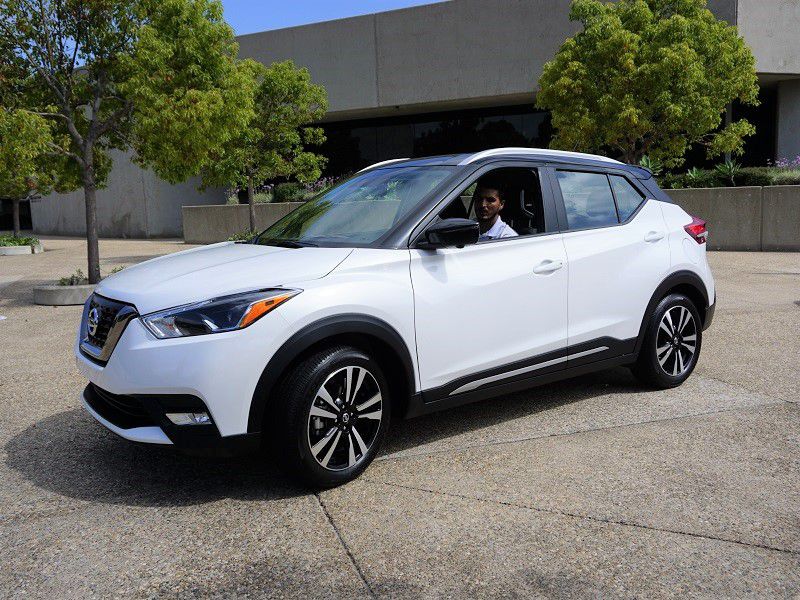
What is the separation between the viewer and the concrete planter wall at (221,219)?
2292 centimetres

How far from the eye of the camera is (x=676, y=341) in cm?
556

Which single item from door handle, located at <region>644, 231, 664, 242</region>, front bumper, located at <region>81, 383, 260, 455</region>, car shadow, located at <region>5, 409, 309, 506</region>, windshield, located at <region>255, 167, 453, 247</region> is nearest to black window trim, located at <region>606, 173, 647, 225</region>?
door handle, located at <region>644, 231, 664, 242</region>

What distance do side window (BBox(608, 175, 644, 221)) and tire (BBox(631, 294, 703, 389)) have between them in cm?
70

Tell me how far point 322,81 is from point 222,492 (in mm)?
23946

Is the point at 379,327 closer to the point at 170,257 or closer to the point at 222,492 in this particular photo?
the point at 222,492

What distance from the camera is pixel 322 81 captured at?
26.1 m

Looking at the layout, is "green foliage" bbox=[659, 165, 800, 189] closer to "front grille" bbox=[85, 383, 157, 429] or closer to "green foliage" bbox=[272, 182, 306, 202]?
"green foliage" bbox=[272, 182, 306, 202]

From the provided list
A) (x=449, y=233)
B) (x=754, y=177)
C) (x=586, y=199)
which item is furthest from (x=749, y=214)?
(x=449, y=233)

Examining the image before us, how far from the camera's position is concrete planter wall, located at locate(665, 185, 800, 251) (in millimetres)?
16859

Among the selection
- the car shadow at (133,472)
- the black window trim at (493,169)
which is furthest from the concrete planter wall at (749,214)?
the car shadow at (133,472)

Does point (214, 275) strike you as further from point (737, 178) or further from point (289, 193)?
point (289, 193)

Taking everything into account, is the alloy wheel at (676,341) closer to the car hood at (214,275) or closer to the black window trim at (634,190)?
the black window trim at (634,190)

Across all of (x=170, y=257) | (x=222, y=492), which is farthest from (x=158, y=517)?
(x=170, y=257)

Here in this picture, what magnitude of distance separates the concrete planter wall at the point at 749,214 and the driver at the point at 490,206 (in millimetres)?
14350
